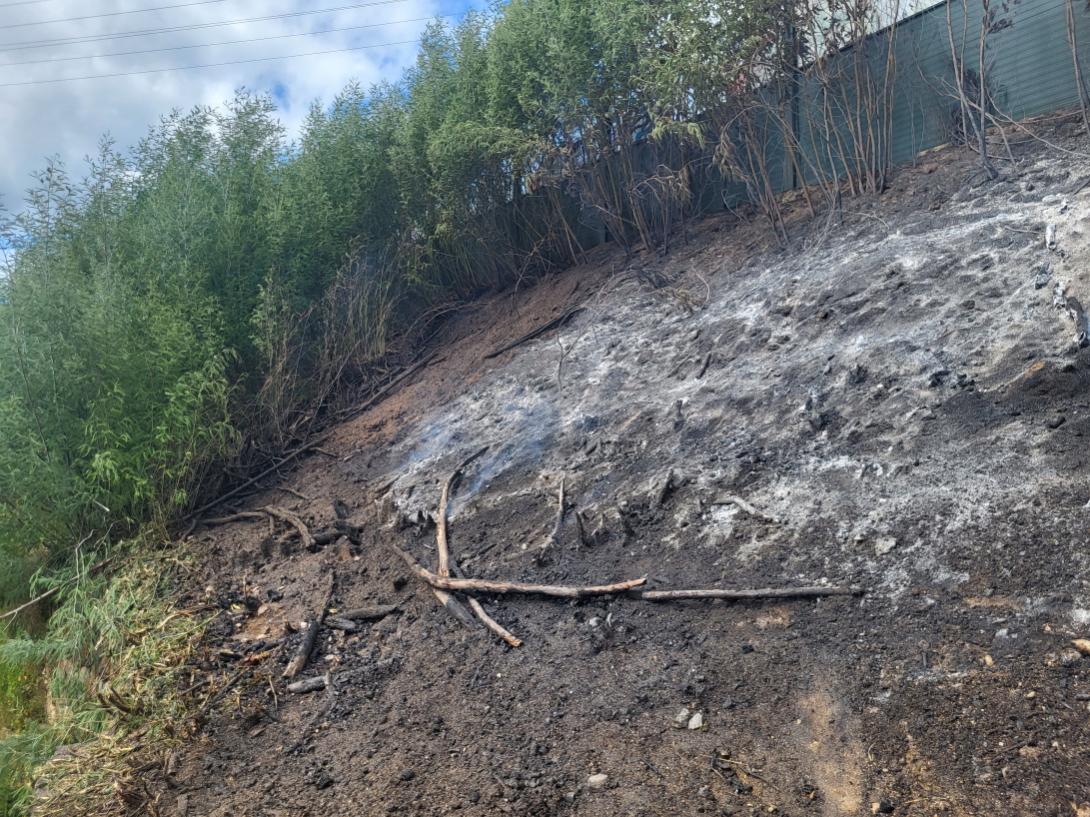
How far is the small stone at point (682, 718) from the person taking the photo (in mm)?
3111

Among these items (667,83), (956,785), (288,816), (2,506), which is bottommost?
(956,785)

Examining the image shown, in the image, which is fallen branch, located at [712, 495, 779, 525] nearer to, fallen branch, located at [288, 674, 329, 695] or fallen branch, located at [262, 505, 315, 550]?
fallen branch, located at [288, 674, 329, 695]

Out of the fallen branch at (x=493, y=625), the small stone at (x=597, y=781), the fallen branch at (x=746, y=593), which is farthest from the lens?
the fallen branch at (x=493, y=625)

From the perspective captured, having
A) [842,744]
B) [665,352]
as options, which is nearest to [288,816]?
[842,744]

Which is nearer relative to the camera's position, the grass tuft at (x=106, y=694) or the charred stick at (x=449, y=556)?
the grass tuft at (x=106, y=694)

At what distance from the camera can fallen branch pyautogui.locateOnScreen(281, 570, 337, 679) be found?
Result: 4.28 meters

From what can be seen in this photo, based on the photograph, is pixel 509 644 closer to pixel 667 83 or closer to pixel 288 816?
pixel 288 816

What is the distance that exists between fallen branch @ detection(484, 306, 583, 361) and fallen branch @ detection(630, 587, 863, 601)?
3859mm

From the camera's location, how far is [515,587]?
4.29 metres

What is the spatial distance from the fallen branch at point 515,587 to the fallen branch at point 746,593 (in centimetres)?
9

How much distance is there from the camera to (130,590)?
5.43m

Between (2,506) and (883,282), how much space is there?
19.4ft

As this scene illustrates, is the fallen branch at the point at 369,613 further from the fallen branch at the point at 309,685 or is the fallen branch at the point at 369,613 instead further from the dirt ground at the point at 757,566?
Result: the fallen branch at the point at 309,685

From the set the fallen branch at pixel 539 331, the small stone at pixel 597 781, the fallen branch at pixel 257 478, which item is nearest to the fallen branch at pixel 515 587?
the small stone at pixel 597 781
